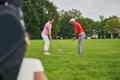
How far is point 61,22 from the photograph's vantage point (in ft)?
460

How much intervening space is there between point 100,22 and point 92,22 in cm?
749

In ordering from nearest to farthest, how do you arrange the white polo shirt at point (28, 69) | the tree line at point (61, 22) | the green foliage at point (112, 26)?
the white polo shirt at point (28, 69) < the tree line at point (61, 22) < the green foliage at point (112, 26)

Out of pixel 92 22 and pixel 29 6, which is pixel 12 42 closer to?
pixel 29 6

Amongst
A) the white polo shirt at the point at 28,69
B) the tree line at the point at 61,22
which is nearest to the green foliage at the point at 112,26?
the tree line at the point at 61,22

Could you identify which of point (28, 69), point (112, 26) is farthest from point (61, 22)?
point (28, 69)

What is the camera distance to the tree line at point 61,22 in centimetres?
9544

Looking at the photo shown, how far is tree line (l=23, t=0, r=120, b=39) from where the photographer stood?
9544 cm

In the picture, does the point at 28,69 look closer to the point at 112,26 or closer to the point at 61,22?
the point at 61,22

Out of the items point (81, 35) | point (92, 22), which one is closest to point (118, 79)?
point (81, 35)

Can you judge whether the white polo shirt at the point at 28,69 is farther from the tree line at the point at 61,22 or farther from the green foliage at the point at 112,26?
the green foliage at the point at 112,26

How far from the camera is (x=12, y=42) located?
2.55 m

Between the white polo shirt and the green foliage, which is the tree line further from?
the white polo shirt

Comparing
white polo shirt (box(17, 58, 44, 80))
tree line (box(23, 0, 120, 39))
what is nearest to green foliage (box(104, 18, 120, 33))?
tree line (box(23, 0, 120, 39))

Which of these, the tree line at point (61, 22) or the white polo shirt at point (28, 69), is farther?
the tree line at point (61, 22)
